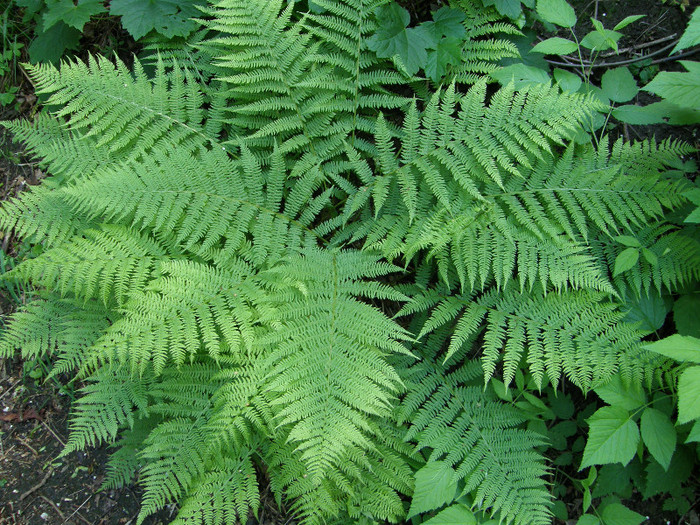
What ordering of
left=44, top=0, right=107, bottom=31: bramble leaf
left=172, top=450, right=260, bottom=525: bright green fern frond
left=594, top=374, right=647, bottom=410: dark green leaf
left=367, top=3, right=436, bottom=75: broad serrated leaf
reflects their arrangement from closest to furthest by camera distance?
left=594, top=374, right=647, bottom=410: dark green leaf, left=172, top=450, right=260, bottom=525: bright green fern frond, left=367, top=3, right=436, bottom=75: broad serrated leaf, left=44, top=0, right=107, bottom=31: bramble leaf

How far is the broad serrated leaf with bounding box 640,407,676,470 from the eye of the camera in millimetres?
2793

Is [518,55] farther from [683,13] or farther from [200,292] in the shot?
[200,292]

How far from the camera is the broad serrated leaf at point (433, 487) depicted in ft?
9.52

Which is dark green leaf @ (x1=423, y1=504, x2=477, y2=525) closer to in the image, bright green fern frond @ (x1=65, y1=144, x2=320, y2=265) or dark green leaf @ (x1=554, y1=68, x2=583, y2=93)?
bright green fern frond @ (x1=65, y1=144, x2=320, y2=265)

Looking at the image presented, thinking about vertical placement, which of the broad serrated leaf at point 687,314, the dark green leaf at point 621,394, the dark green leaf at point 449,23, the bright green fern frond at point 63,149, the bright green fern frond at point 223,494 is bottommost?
the bright green fern frond at point 223,494

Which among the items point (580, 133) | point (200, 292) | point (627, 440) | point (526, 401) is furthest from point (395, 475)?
point (580, 133)

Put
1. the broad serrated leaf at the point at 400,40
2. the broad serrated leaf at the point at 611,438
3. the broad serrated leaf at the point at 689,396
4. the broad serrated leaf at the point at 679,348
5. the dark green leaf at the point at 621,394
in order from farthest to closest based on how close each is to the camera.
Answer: the broad serrated leaf at the point at 400,40 < the dark green leaf at the point at 621,394 < the broad serrated leaf at the point at 611,438 < the broad serrated leaf at the point at 679,348 < the broad serrated leaf at the point at 689,396

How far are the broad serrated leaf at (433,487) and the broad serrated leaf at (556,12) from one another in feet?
9.51

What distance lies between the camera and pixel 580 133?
3.29 meters

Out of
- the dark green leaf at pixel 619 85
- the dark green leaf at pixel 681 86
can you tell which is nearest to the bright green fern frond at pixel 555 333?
the dark green leaf at pixel 681 86

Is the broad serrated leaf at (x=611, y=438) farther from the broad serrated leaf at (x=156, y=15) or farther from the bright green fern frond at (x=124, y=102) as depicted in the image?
the broad serrated leaf at (x=156, y=15)

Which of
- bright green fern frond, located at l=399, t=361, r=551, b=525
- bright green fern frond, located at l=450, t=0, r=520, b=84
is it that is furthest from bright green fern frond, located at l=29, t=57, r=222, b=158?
bright green fern frond, located at l=399, t=361, r=551, b=525

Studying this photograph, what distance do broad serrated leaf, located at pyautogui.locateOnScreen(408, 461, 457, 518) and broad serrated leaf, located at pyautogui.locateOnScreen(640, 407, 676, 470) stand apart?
109cm

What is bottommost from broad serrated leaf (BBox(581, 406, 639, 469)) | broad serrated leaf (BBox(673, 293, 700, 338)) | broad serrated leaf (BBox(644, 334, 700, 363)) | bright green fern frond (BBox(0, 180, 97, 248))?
broad serrated leaf (BBox(581, 406, 639, 469))
